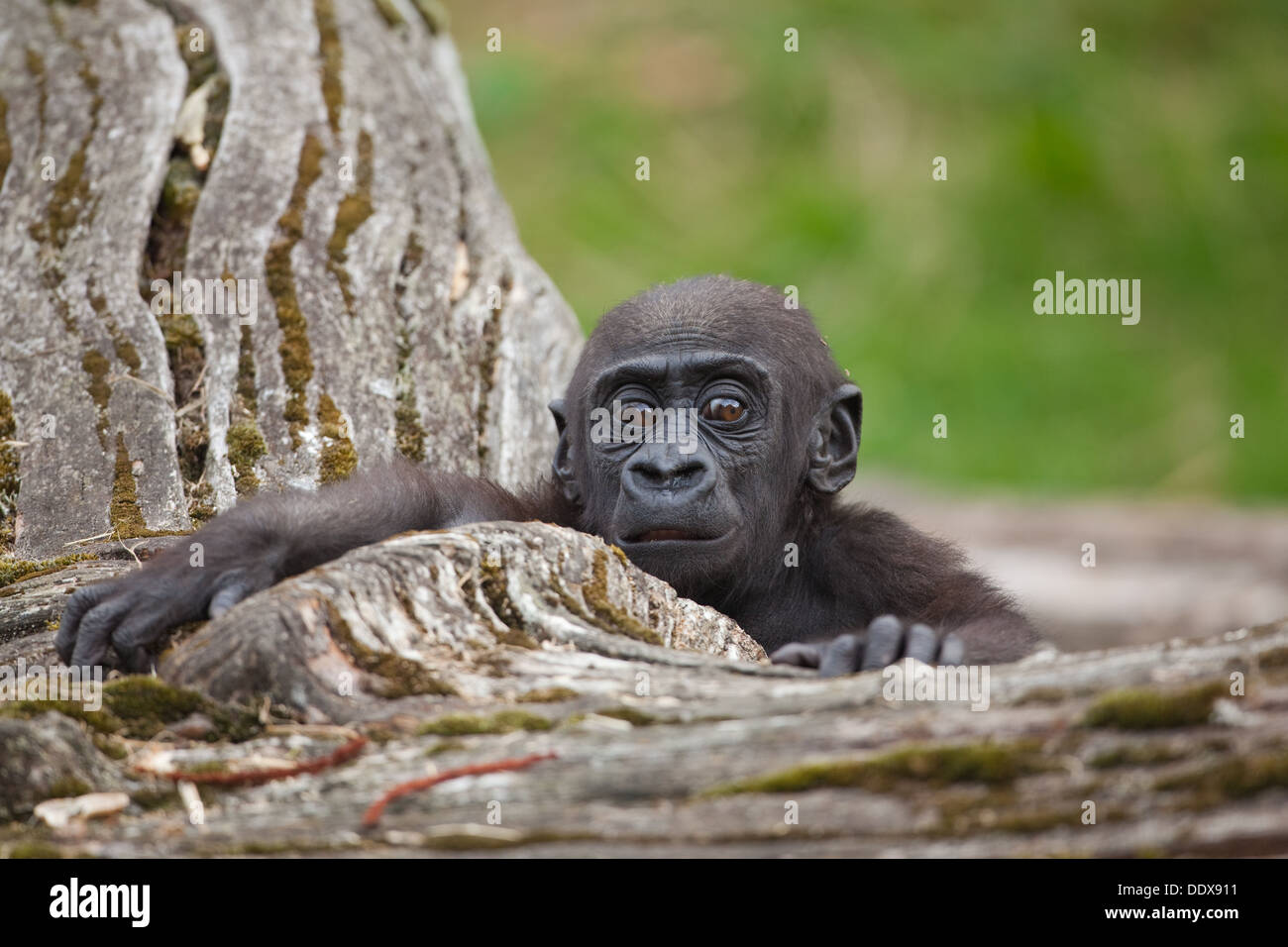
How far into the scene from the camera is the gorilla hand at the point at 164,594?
4859 millimetres

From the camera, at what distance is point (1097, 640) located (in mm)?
11922

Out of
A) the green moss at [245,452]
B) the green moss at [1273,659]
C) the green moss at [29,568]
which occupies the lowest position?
the green moss at [1273,659]

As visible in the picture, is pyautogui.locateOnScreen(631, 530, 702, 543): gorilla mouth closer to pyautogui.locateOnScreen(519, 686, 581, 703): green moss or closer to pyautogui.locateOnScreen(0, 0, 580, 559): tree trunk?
pyautogui.locateOnScreen(0, 0, 580, 559): tree trunk

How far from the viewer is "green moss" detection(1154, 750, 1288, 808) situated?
10.6 ft

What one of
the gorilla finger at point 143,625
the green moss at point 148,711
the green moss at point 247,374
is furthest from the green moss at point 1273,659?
the green moss at point 247,374

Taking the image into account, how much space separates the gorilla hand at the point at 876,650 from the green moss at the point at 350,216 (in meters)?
3.21

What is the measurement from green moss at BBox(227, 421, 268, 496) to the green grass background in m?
12.0

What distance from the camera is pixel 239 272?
23.6 feet

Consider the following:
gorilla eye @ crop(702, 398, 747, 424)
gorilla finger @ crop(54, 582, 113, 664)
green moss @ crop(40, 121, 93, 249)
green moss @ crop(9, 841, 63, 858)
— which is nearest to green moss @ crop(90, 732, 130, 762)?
green moss @ crop(9, 841, 63, 858)

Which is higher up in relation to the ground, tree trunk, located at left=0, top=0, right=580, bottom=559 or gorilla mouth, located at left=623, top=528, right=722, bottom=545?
tree trunk, located at left=0, top=0, right=580, bottom=559

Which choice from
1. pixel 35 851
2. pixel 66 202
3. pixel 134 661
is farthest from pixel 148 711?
pixel 66 202

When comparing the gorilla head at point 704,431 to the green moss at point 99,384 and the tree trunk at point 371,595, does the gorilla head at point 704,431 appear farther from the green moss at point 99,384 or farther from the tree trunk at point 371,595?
the green moss at point 99,384
